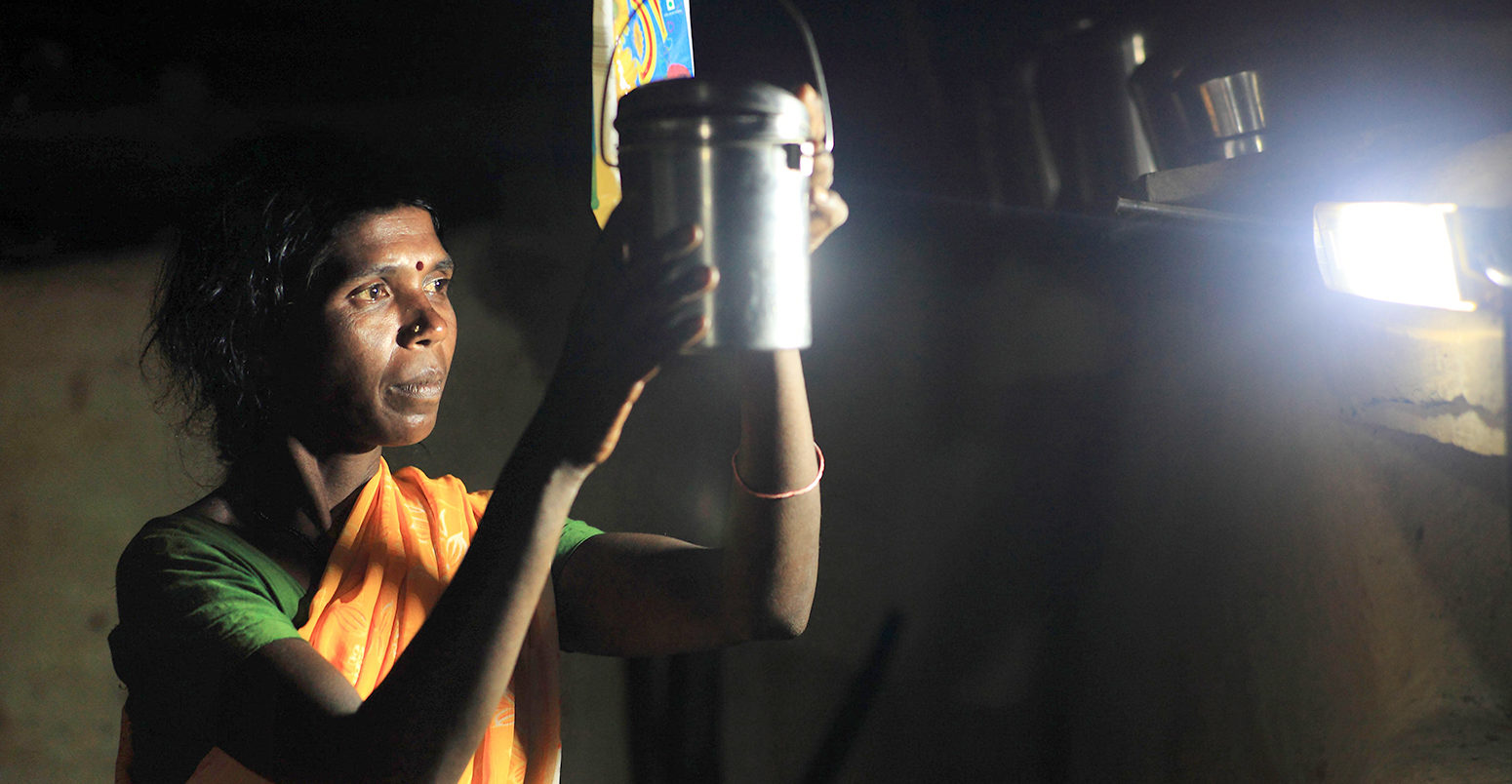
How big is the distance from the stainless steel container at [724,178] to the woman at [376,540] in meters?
0.05

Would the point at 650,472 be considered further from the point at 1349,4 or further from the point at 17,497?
the point at 1349,4

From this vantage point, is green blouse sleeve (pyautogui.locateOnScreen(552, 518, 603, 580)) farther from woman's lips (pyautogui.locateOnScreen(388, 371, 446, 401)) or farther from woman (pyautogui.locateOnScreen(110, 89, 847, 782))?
woman's lips (pyautogui.locateOnScreen(388, 371, 446, 401))

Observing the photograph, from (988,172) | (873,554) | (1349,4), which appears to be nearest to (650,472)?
(873,554)

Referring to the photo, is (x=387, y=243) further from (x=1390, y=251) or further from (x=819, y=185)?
(x=1390, y=251)

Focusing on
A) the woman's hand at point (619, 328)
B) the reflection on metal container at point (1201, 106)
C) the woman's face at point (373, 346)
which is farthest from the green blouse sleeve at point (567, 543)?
the reflection on metal container at point (1201, 106)

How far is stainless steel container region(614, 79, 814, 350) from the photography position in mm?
665

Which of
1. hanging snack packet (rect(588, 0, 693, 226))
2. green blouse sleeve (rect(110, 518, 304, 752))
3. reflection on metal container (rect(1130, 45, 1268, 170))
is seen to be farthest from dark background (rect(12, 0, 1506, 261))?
green blouse sleeve (rect(110, 518, 304, 752))

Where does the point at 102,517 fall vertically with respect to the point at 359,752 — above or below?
above

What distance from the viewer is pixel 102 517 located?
7.66ft

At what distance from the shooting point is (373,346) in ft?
3.79

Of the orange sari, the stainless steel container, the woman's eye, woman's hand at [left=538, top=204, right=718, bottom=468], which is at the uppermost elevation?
the woman's eye

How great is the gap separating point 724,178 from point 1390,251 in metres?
0.68

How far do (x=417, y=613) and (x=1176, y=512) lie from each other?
4.35 feet

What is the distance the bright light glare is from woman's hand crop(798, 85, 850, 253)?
512mm
